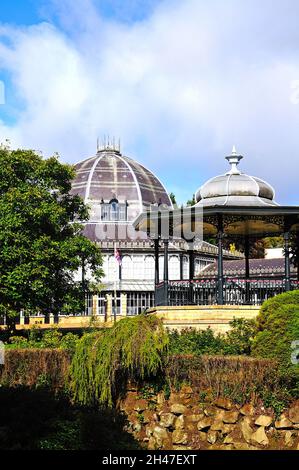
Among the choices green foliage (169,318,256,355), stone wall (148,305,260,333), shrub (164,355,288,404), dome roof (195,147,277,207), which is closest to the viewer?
shrub (164,355,288,404)

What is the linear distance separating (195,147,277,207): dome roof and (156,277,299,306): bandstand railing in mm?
2538

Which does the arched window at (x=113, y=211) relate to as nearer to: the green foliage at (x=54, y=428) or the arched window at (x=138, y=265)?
the arched window at (x=138, y=265)

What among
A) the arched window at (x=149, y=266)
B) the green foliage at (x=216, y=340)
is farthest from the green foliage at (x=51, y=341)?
the arched window at (x=149, y=266)

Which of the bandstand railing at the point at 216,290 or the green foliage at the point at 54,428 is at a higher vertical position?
the bandstand railing at the point at 216,290

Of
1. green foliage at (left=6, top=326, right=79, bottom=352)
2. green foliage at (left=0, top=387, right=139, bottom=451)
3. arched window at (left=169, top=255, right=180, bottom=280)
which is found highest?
arched window at (left=169, top=255, right=180, bottom=280)

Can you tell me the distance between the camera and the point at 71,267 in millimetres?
32000

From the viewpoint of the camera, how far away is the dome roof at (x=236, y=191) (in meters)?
25.2

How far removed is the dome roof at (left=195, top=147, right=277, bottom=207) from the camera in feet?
82.7

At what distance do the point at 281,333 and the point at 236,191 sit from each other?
778cm

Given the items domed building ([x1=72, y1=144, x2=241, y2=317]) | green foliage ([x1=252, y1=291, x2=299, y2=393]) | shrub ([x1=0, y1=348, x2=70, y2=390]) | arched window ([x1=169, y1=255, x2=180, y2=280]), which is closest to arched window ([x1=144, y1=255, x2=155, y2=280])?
domed building ([x1=72, y1=144, x2=241, y2=317])

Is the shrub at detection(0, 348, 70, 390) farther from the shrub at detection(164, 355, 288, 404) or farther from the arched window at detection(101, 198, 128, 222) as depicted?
the arched window at detection(101, 198, 128, 222)

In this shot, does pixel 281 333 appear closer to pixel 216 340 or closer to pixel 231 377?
pixel 231 377
